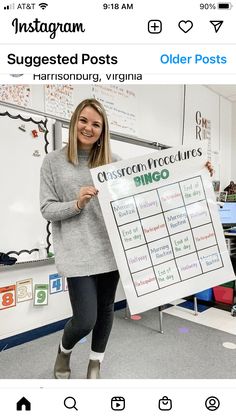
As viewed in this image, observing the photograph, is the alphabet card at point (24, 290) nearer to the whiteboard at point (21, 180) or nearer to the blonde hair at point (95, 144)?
the whiteboard at point (21, 180)

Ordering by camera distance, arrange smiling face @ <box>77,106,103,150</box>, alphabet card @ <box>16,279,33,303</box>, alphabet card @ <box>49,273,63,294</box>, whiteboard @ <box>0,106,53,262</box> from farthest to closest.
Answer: alphabet card @ <box>49,273,63,294</box> < alphabet card @ <box>16,279,33,303</box> < whiteboard @ <box>0,106,53,262</box> < smiling face @ <box>77,106,103,150</box>

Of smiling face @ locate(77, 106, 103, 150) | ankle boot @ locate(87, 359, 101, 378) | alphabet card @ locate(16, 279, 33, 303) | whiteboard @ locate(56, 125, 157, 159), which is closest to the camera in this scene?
smiling face @ locate(77, 106, 103, 150)

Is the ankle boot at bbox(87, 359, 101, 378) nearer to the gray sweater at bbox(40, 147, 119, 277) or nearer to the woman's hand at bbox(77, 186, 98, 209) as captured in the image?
the gray sweater at bbox(40, 147, 119, 277)

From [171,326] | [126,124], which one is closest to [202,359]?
[171,326]

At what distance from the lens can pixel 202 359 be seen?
125cm

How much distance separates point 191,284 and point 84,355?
0.77m

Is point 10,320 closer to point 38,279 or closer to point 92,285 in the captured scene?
point 38,279

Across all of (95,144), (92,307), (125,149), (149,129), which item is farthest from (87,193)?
(149,129)
